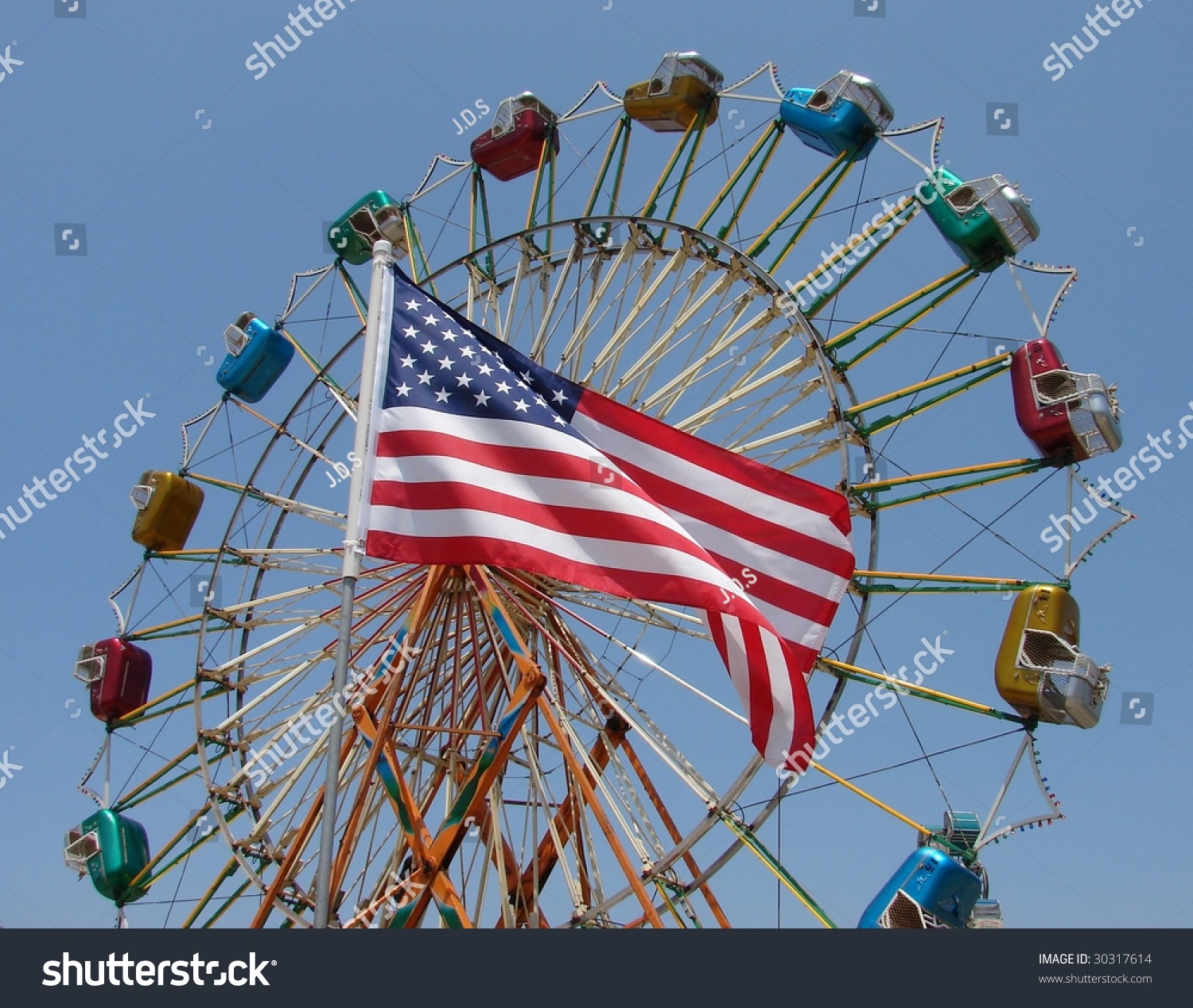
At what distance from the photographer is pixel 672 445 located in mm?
15195

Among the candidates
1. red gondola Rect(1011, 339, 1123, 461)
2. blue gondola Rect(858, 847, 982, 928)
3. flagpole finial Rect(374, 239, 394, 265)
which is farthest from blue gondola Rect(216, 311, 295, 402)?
blue gondola Rect(858, 847, 982, 928)

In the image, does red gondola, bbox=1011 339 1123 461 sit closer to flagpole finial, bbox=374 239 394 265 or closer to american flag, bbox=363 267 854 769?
american flag, bbox=363 267 854 769

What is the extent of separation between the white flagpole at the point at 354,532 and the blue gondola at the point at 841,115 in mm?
9063

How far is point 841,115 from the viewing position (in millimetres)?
18984

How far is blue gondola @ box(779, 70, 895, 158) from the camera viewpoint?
62.3 ft

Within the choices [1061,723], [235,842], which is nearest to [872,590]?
[1061,723]

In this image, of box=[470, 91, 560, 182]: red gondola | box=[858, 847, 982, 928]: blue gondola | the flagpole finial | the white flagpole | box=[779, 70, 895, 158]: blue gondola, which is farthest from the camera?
box=[470, 91, 560, 182]: red gondola

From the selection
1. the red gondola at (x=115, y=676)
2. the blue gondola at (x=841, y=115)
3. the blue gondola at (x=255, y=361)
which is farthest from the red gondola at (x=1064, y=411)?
the red gondola at (x=115, y=676)

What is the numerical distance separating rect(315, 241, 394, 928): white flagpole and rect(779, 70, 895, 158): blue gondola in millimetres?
9063

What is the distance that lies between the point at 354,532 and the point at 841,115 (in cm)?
1154
